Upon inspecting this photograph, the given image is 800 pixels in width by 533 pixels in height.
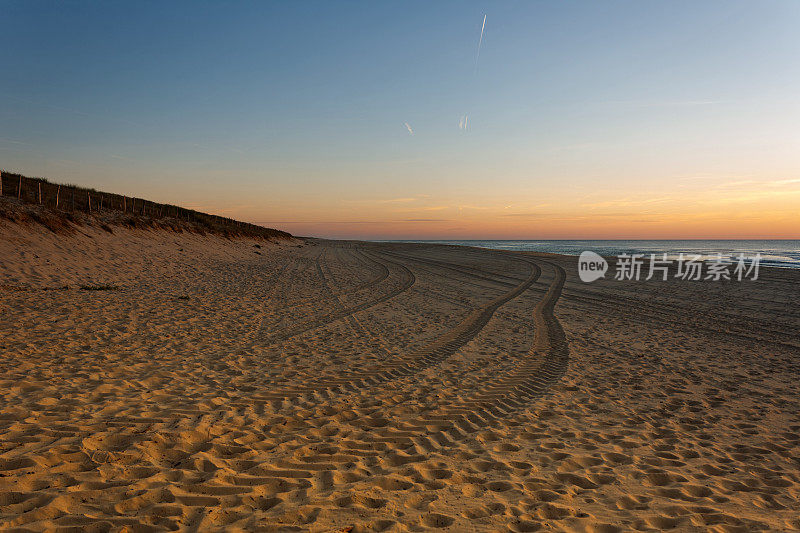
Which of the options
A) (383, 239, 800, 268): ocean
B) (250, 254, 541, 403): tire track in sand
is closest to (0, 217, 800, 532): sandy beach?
(250, 254, 541, 403): tire track in sand

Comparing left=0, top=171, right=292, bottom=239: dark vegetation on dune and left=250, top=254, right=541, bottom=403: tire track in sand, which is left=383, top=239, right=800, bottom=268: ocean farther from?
left=0, top=171, right=292, bottom=239: dark vegetation on dune

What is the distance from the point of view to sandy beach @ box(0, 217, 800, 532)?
3.74m

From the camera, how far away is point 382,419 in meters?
5.76

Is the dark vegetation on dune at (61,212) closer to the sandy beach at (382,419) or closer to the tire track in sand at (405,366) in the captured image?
the sandy beach at (382,419)

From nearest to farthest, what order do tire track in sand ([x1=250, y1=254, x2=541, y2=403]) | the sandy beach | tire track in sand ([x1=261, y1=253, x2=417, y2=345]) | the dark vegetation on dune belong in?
the sandy beach, tire track in sand ([x1=250, y1=254, x2=541, y2=403]), tire track in sand ([x1=261, y1=253, x2=417, y2=345]), the dark vegetation on dune

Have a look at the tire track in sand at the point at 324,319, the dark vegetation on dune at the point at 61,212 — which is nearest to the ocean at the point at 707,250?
the tire track in sand at the point at 324,319

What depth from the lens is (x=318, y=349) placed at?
9117mm

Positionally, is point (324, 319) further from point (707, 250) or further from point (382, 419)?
point (707, 250)

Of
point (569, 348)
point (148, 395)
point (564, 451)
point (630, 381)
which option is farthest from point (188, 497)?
point (569, 348)

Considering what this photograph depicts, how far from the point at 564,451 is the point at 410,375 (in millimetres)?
3295

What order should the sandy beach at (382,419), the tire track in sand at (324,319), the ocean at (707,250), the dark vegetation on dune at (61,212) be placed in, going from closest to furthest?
the sandy beach at (382,419) < the tire track in sand at (324,319) < the dark vegetation on dune at (61,212) < the ocean at (707,250)

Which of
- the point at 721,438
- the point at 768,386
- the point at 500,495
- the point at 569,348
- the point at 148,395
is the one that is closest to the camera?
the point at 500,495

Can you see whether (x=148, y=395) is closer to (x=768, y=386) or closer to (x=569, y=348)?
(x=569, y=348)

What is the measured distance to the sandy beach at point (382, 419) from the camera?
3.74 metres
